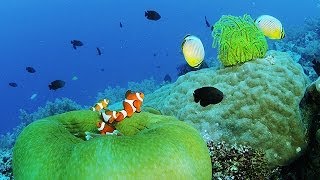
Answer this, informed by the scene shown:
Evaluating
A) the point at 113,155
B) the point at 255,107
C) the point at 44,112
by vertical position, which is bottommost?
the point at 44,112

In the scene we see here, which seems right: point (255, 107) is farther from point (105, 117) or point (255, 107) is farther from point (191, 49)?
point (105, 117)

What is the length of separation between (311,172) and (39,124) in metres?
2.52

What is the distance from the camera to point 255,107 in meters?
4.04

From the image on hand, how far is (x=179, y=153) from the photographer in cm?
207

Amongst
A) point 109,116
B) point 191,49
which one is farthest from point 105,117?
point 191,49

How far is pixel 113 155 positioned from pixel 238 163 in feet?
6.62

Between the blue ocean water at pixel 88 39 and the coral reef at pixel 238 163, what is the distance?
6712 centimetres

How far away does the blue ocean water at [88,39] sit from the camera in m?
76.2

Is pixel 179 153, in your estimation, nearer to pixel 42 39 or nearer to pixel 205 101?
pixel 205 101

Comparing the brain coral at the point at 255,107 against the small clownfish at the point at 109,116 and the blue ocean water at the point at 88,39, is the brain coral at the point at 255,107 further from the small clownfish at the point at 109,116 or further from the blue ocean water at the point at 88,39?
the blue ocean water at the point at 88,39

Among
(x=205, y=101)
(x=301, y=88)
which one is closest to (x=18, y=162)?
(x=205, y=101)

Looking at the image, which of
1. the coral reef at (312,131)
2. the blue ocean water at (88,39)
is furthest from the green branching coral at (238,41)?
the blue ocean water at (88,39)

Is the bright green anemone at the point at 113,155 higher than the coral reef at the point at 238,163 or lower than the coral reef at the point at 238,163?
higher

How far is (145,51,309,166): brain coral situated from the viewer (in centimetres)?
382
